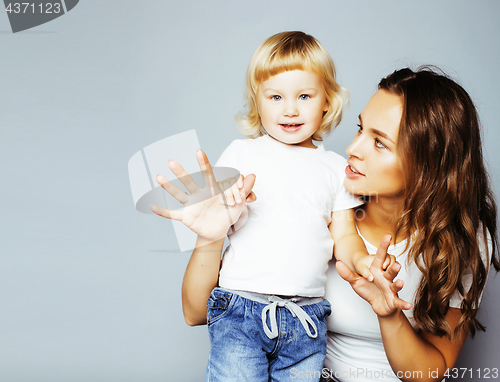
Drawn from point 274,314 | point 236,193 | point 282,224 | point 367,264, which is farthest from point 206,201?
point 367,264

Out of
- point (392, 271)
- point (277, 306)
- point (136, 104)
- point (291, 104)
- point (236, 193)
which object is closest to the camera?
point (392, 271)

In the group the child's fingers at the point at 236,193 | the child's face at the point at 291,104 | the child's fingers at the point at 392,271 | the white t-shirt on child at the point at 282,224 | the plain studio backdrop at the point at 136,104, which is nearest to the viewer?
the child's fingers at the point at 392,271

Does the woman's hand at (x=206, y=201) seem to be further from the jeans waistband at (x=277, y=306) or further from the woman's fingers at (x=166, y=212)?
the jeans waistband at (x=277, y=306)

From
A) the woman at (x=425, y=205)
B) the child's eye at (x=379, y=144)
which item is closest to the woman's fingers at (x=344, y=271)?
the woman at (x=425, y=205)

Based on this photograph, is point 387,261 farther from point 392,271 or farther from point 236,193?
point 236,193

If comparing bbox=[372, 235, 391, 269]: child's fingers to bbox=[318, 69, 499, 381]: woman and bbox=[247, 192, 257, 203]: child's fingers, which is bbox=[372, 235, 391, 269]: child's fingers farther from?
bbox=[247, 192, 257, 203]: child's fingers

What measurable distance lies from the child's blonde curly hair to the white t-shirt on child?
0.61 feet

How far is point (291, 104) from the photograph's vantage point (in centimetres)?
130

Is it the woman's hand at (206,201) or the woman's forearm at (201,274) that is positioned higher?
the woman's hand at (206,201)

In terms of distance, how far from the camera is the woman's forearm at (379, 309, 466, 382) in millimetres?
1116

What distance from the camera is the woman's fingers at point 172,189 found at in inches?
39.5

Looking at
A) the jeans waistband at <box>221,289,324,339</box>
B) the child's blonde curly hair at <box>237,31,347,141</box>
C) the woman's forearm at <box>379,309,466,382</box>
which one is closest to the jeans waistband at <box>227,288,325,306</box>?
the jeans waistband at <box>221,289,324,339</box>

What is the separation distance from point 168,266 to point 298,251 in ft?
3.68

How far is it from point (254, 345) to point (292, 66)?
803mm
